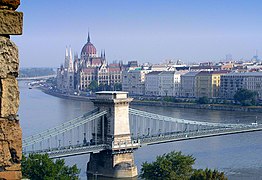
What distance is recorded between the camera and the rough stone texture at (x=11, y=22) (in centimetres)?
95

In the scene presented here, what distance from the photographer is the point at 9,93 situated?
3.16ft

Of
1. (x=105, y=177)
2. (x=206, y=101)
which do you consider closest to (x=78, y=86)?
(x=206, y=101)

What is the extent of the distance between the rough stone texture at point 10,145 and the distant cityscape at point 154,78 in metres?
29.9

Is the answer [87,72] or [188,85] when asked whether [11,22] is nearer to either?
[188,85]

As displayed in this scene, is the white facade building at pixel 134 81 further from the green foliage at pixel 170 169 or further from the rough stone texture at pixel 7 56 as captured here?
the rough stone texture at pixel 7 56

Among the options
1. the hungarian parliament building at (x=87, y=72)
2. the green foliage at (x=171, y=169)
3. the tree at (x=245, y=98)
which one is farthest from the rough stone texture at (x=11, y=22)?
the hungarian parliament building at (x=87, y=72)

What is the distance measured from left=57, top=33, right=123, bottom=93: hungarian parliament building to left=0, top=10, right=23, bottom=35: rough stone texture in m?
41.1

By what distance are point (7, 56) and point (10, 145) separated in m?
0.14

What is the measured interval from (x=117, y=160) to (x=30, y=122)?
916 cm

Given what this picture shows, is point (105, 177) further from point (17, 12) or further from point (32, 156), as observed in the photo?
point (17, 12)

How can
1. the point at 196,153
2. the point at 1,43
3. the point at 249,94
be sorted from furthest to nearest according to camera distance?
the point at 249,94 → the point at 196,153 → the point at 1,43

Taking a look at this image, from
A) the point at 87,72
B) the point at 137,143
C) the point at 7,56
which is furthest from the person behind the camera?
the point at 87,72

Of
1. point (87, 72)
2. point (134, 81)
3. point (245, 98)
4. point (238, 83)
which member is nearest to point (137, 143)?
point (245, 98)

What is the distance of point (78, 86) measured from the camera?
146 ft
